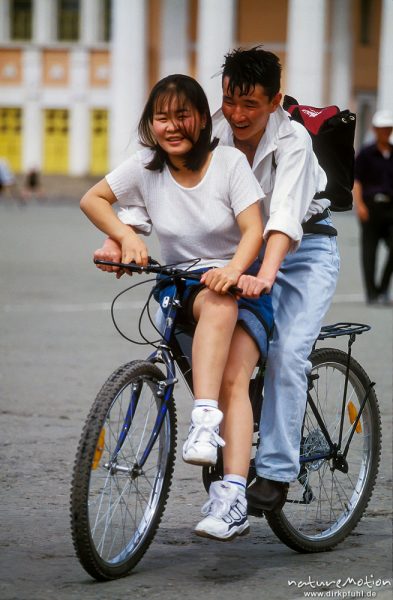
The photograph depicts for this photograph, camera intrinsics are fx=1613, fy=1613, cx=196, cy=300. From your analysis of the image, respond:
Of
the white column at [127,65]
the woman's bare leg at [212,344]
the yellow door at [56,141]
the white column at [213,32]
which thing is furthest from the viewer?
the yellow door at [56,141]

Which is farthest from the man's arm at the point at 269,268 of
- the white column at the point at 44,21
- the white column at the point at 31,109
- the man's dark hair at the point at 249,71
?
the white column at the point at 44,21

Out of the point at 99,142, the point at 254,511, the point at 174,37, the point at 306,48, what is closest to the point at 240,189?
the point at 254,511

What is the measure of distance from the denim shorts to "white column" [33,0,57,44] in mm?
65538

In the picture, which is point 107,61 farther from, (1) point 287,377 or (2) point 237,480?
(2) point 237,480

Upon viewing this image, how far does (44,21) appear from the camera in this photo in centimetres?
6981

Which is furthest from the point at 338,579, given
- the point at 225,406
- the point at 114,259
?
the point at 114,259

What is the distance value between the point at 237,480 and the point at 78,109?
64.7m

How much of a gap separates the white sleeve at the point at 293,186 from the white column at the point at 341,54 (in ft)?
201

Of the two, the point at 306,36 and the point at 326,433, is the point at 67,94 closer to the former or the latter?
the point at 306,36

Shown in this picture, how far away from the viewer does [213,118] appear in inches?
210

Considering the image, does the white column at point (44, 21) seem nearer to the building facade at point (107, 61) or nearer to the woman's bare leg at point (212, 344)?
the building facade at point (107, 61)

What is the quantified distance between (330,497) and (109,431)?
120 cm

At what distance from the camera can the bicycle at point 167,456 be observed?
4871 millimetres

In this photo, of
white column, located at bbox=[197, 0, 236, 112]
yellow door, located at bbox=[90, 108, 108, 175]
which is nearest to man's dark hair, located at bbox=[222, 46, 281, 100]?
white column, located at bbox=[197, 0, 236, 112]
